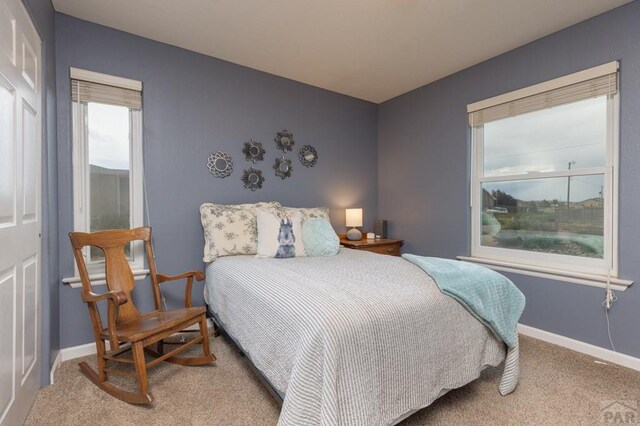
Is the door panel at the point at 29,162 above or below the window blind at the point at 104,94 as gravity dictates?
below

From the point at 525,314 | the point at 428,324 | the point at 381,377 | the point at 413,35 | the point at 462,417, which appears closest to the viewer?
the point at 381,377

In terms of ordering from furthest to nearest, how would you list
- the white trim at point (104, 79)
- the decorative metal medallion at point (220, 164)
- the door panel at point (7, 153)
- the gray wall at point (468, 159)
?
the decorative metal medallion at point (220, 164) < the white trim at point (104, 79) < the gray wall at point (468, 159) < the door panel at point (7, 153)

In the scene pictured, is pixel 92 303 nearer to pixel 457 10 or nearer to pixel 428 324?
pixel 428 324

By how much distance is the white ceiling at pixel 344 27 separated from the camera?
83.7 inches

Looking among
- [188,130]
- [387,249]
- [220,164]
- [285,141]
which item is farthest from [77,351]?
[387,249]

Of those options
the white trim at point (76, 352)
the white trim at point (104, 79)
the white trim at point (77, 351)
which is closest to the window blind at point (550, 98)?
the white trim at point (104, 79)

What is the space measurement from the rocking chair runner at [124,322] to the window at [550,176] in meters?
2.77

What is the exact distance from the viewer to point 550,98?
2.50 meters

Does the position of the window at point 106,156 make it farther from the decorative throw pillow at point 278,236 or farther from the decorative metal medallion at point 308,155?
the decorative metal medallion at point 308,155

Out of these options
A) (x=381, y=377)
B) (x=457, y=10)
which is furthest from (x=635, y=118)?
(x=381, y=377)

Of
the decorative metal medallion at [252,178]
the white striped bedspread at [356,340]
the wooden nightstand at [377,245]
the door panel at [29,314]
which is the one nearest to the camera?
the white striped bedspread at [356,340]

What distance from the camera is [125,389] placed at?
1855 mm

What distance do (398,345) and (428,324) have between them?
0.70ft

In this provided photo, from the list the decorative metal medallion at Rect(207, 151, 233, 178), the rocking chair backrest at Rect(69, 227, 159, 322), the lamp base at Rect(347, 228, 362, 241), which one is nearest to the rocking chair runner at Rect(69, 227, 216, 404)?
the rocking chair backrest at Rect(69, 227, 159, 322)
